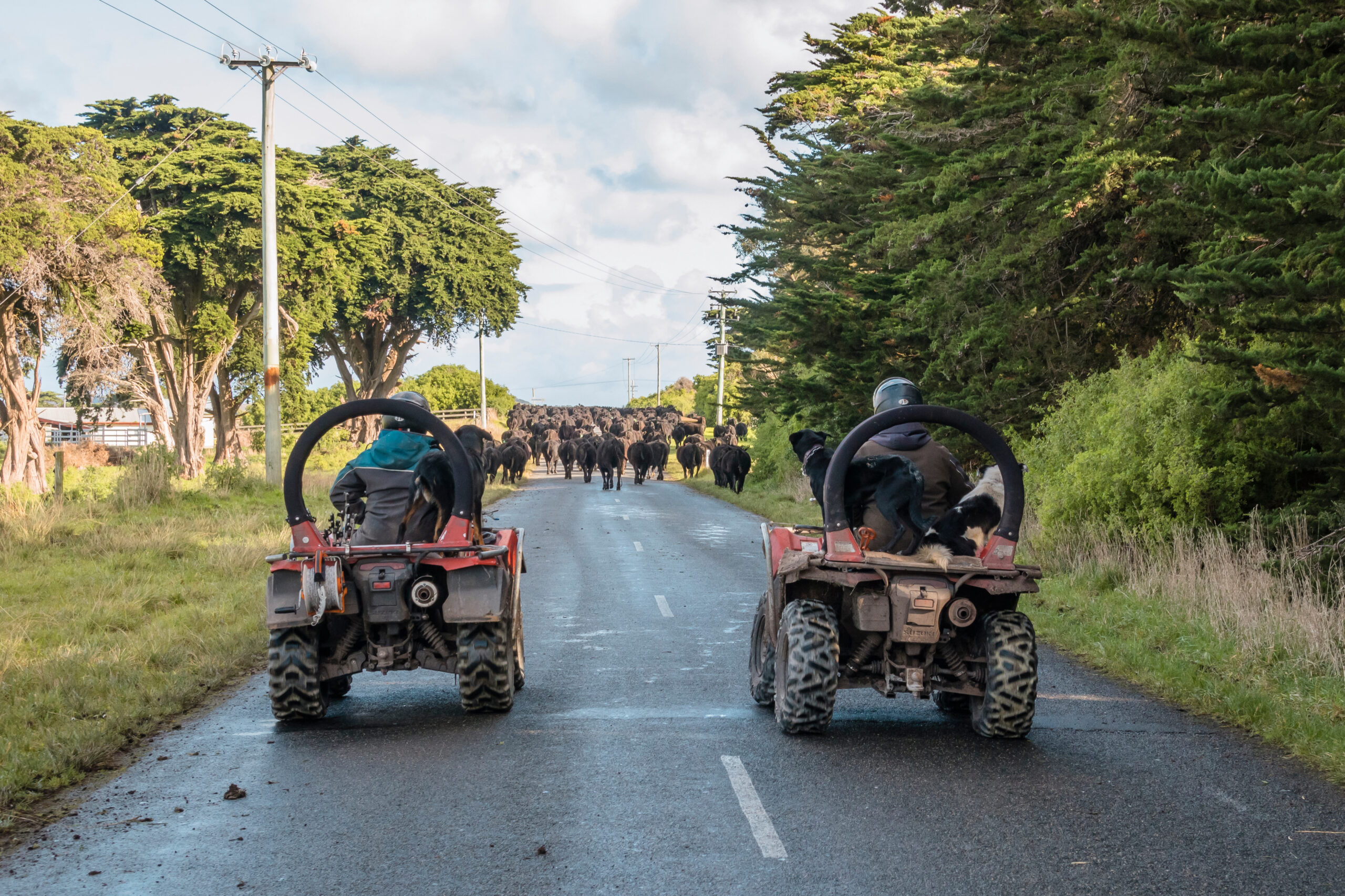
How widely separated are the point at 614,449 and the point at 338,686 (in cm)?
2948

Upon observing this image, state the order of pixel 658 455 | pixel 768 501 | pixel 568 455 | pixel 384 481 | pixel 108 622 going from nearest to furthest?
pixel 384 481, pixel 108 622, pixel 768 501, pixel 658 455, pixel 568 455

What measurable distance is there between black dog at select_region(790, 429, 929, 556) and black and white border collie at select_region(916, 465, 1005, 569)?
10cm

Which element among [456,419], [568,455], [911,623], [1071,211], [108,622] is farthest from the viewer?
[456,419]

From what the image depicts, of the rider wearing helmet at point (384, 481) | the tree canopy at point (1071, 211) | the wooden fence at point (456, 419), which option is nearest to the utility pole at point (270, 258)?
the tree canopy at point (1071, 211)

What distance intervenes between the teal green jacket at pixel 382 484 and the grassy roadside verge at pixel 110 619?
197cm

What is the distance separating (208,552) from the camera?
17500 mm

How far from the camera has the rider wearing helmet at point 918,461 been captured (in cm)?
790

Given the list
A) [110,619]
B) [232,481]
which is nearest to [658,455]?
[232,481]

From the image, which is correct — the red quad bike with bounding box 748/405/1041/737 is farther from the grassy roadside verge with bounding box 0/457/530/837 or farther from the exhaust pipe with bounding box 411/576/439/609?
the grassy roadside verge with bounding box 0/457/530/837

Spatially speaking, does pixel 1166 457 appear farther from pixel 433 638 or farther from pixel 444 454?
pixel 433 638

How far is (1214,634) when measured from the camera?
10.1 metres

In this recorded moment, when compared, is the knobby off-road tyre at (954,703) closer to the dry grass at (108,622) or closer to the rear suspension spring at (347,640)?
the rear suspension spring at (347,640)

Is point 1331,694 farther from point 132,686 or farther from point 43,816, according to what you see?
point 132,686

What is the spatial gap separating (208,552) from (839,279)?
13111mm
